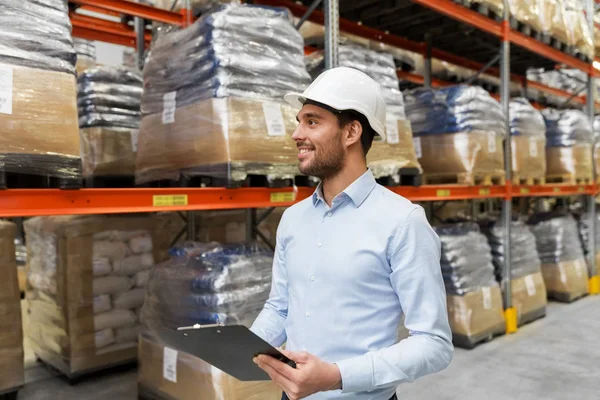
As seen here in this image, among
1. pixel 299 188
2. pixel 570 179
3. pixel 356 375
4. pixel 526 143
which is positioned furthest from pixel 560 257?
pixel 356 375

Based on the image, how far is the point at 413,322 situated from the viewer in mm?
1588

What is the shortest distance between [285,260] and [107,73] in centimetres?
288

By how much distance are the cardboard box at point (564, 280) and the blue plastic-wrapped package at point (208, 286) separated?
5176 mm

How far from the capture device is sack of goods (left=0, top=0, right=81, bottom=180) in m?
2.26

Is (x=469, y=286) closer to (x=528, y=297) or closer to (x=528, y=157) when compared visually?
(x=528, y=297)

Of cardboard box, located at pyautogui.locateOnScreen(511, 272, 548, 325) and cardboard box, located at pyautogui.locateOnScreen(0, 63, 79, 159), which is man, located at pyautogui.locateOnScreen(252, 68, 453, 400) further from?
cardboard box, located at pyautogui.locateOnScreen(511, 272, 548, 325)

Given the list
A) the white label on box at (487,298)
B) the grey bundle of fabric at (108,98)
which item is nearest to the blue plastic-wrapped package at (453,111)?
the white label on box at (487,298)

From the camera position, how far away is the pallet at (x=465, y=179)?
5281 mm

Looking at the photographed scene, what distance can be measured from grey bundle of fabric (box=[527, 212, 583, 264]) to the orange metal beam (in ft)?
18.7

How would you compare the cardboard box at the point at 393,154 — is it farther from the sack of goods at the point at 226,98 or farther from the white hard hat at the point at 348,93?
the white hard hat at the point at 348,93

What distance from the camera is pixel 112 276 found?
4.42 metres

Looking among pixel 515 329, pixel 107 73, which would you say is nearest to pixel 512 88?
pixel 515 329

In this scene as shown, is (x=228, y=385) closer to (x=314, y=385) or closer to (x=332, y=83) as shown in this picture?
(x=314, y=385)

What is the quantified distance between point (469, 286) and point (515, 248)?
130 cm
